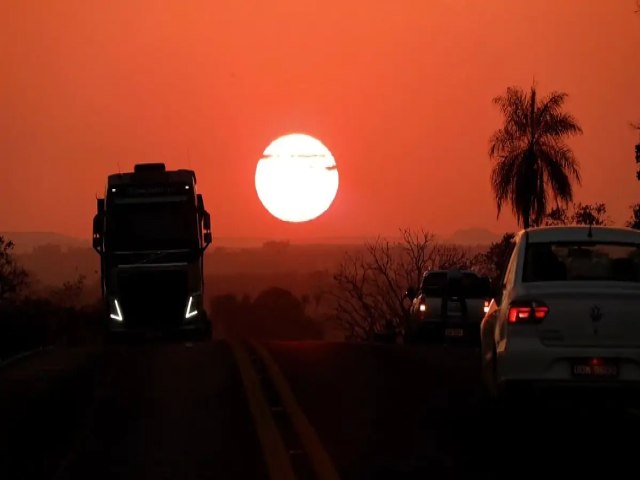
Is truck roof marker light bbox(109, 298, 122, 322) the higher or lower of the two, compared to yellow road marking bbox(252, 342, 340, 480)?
lower

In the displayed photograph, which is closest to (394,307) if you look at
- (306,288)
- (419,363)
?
(419,363)

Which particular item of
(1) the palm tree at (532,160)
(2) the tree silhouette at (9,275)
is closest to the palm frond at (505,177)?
(1) the palm tree at (532,160)

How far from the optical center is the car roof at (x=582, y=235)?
47.3ft

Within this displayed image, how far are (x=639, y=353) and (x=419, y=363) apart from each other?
10005 millimetres

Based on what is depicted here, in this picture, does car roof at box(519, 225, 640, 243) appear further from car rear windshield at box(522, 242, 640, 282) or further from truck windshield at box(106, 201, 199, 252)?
truck windshield at box(106, 201, 199, 252)

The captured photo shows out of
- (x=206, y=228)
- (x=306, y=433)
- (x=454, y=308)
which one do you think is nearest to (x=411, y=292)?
(x=454, y=308)

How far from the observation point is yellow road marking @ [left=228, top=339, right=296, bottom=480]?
11.7 m

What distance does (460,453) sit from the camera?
1267cm

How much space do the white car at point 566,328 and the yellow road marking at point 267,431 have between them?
236 cm

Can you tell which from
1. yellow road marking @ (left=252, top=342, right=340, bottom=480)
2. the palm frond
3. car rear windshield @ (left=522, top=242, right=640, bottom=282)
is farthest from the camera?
the palm frond

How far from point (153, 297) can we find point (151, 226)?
2.11 metres

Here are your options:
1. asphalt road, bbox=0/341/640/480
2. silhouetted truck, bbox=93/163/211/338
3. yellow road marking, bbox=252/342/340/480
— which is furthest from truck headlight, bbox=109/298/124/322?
yellow road marking, bbox=252/342/340/480

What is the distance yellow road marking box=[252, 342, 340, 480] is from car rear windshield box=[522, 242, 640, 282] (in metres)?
2.75

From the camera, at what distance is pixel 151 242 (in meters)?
32.3
